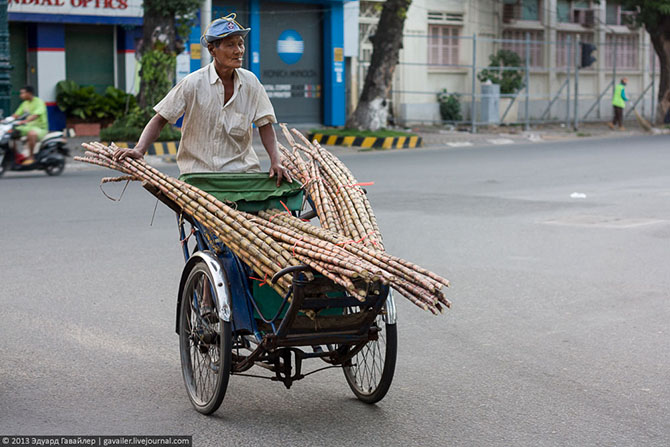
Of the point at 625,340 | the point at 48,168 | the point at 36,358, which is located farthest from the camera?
the point at 48,168

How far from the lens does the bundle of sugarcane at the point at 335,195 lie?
14.7 feet

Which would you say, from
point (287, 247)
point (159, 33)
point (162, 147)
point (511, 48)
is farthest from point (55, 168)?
point (511, 48)

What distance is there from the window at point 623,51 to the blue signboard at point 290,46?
48.5 ft

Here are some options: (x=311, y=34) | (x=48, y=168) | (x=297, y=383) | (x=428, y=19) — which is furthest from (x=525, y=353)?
(x=428, y=19)

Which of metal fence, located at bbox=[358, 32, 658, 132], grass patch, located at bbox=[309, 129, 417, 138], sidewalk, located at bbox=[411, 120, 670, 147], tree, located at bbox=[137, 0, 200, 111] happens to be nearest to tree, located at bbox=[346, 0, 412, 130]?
grass patch, located at bbox=[309, 129, 417, 138]

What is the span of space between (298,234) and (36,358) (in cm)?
192

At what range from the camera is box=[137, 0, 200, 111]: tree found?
1959 centimetres

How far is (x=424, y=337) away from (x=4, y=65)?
1096 cm

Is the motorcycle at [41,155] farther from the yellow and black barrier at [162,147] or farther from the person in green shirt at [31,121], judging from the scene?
the yellow and black barrier at [162,147]

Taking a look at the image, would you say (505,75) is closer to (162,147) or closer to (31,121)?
(162,147)

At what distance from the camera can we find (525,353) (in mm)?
5566

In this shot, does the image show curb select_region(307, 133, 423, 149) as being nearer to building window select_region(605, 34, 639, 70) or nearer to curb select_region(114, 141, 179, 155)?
curb select_region(114, 141, 179, 155)

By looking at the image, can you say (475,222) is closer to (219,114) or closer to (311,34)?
(219,114)

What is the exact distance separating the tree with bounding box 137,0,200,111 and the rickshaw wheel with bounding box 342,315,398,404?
15.7m
